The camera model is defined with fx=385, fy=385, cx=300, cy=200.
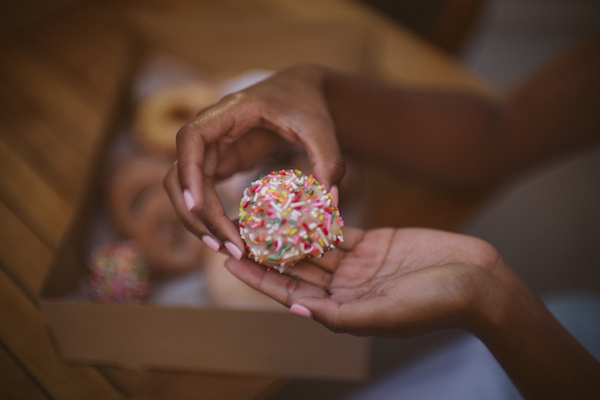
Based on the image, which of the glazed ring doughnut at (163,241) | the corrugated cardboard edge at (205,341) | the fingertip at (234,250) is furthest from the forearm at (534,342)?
the glazed ring doughnut at (163,241)

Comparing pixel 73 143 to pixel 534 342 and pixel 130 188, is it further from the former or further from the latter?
pixel 534 342

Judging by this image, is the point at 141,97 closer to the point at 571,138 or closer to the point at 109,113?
the point at 109,113

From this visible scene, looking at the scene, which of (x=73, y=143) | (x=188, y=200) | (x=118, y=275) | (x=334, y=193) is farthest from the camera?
(x=73, y=143)

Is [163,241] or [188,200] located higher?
[188,200]

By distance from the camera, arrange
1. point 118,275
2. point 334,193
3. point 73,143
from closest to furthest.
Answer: point 334,193 < point 118,275 < point 73,143

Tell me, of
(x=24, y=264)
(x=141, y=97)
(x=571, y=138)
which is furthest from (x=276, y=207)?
(x=571, y=138)

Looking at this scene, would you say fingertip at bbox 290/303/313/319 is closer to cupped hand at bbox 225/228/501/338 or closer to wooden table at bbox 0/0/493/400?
cupped hand at bbox 225/228/501/338

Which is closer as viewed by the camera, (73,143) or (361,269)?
(361,269)

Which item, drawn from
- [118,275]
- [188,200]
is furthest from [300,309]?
[118,275]
